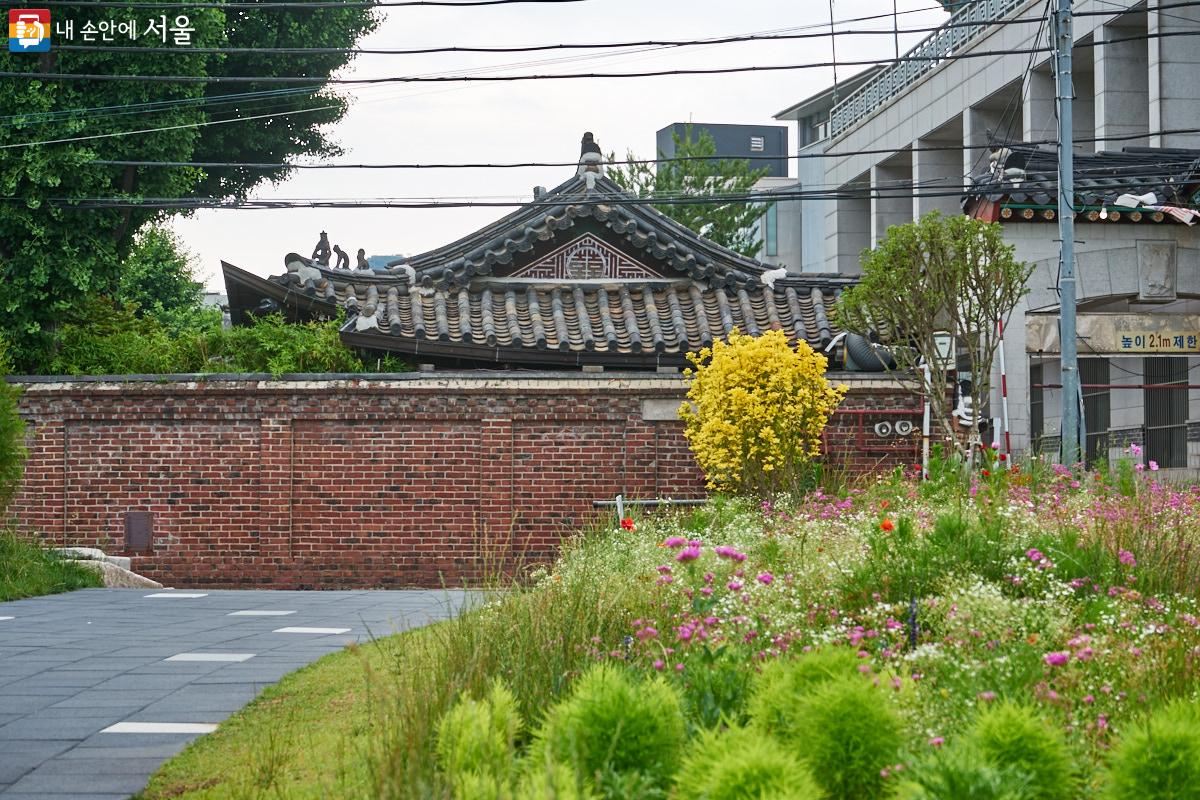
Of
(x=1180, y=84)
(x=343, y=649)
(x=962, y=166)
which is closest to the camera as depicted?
(x=343, y=649)

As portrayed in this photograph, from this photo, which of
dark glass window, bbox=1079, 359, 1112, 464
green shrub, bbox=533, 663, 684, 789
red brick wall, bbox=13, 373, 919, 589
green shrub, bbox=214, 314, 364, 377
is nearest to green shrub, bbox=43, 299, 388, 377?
green shrub, bbox=214, 314, 364, 377

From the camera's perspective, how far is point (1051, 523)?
8266 mm

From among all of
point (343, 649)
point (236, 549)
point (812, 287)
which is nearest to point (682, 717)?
point (343, 649)

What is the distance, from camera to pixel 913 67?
3534 cm

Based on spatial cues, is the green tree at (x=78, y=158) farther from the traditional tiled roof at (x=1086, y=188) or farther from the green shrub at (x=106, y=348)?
the traditional tiled roof at (x=1086, y=188)

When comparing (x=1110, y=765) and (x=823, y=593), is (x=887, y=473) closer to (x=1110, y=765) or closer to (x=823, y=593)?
(x=823, y=593)

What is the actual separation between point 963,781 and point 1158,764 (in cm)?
68

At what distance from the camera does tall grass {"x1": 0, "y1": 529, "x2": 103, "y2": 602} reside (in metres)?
13.7

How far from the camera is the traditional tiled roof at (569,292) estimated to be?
58.6ft

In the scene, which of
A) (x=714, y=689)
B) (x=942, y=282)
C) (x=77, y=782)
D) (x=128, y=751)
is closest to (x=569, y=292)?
(x=942, y=282)

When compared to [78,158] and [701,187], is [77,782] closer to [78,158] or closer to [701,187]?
[78,158]

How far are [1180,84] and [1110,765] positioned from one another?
23207 mm

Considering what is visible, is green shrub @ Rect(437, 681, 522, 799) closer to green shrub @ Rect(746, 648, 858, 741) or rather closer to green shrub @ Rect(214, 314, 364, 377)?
green shrub @ Rect(746, 648, 858, 741)

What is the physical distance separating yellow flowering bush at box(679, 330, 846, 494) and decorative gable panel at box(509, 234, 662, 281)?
417cm
